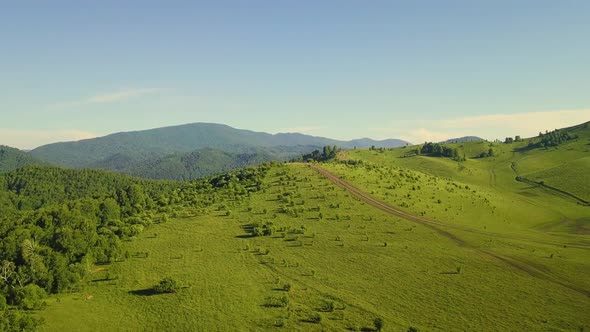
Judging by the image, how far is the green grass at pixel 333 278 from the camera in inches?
2239

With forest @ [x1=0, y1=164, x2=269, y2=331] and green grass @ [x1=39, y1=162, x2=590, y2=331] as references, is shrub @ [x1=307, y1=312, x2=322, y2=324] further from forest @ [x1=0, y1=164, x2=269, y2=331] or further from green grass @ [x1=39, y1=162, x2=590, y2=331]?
forest @ [x1=0, y1=164, x2=269, y2=331]

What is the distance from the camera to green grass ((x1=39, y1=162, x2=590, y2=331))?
5688cm

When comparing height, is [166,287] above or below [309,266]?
below

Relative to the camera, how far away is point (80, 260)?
282ft

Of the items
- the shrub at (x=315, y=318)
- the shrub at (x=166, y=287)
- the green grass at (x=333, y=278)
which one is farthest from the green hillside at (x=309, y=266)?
the shrub at (x=166, y=287)

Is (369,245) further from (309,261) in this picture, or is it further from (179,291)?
(179,291)

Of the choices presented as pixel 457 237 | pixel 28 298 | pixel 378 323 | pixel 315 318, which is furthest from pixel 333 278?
pixel 28 298

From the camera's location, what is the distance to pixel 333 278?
71062 mm

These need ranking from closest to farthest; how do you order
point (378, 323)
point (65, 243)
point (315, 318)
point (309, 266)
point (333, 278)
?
1. point (378, 323)
2. point (315, 318)
3. point (333, 278)
4. point (309, 266)
5. point (65, 243)

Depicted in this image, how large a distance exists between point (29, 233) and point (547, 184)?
21136 cm

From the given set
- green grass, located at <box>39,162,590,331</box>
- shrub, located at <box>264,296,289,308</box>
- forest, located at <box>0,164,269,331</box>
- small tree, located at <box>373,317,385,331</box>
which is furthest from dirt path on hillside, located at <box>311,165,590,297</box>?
shrub, located at <box>264,296,289,308</box>

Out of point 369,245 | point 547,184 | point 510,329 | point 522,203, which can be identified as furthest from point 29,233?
point 547,184

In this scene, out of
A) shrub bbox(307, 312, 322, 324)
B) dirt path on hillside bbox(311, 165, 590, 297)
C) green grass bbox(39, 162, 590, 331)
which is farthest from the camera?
dirt path on hillside bbox(311, 165, 590, 297)

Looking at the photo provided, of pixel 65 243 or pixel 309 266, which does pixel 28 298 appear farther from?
pixel 309 266
